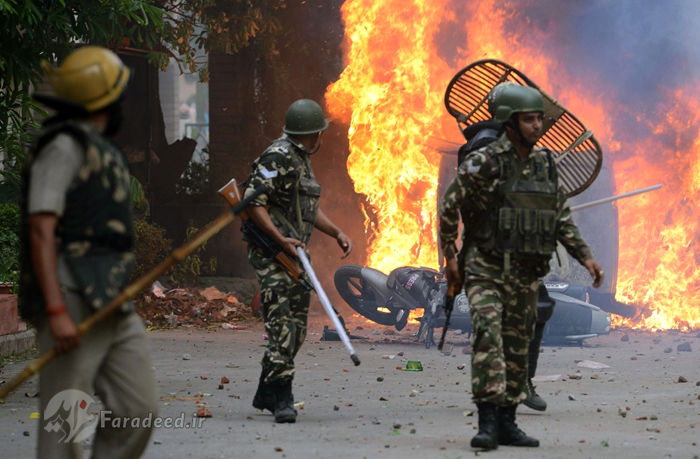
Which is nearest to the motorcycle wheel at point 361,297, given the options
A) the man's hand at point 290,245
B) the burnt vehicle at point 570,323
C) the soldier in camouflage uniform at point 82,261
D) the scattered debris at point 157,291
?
the burnt vehicle at point 570,323

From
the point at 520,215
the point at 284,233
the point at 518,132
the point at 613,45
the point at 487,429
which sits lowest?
the point at 487,429

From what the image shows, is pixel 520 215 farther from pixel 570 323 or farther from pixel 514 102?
pixel 570 323

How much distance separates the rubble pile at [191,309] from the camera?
13258 mm

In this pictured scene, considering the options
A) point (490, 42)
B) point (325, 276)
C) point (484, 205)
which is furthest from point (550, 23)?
point (484, 205)

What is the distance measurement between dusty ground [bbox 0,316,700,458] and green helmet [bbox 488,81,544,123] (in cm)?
169

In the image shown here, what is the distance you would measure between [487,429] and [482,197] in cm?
115

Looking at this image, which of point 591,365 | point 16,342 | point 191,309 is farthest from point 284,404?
point 191,309

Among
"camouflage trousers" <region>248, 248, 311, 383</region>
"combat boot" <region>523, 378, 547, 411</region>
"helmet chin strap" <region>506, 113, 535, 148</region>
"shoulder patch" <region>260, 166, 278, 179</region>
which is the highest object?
"helmet chin strap" <region>506, 113, 535, 148</region>

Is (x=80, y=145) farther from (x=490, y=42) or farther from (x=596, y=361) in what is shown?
(x=490, y=42)

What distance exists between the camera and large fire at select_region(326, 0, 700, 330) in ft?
49.6

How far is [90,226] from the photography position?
12.1 feet

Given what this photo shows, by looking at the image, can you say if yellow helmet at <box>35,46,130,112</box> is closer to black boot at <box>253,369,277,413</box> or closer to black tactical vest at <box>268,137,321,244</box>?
black tactical vest at <box>268,137,321,244</box>

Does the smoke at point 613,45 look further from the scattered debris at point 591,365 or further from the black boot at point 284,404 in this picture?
the black boot at point 284,404

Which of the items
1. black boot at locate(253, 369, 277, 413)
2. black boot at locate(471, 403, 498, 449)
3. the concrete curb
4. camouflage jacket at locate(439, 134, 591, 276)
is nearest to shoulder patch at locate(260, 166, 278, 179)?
black boot at locate(253, 369, 277, 413)
